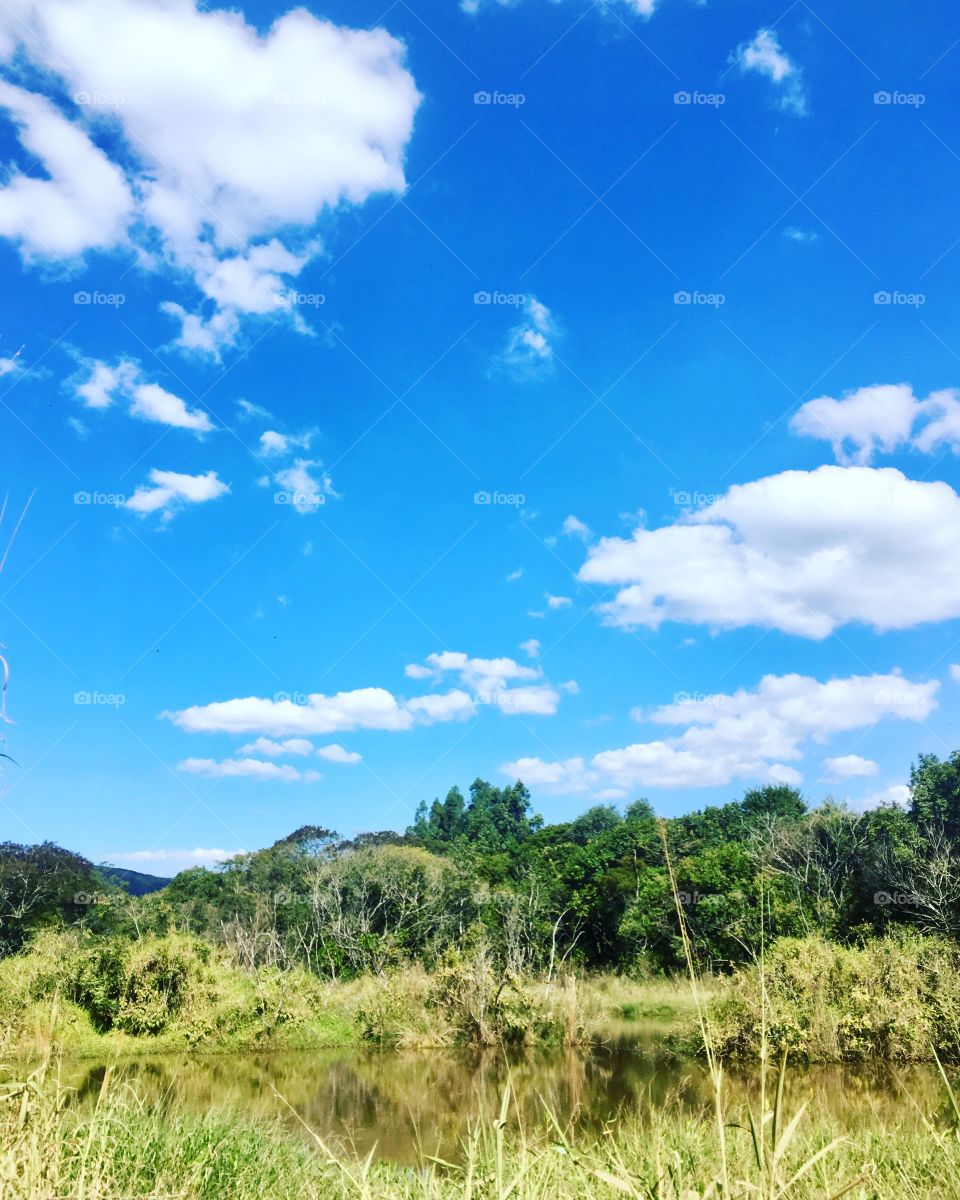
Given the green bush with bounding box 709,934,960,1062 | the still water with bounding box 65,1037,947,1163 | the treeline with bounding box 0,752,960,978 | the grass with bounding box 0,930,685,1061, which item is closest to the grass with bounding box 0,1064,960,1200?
the still water with bounding box 65,1037,947,1163

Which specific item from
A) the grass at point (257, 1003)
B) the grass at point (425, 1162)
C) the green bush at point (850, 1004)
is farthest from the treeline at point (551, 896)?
the grass at point (425, 1162)

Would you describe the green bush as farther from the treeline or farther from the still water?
the treeline

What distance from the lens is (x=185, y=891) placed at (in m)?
46.7

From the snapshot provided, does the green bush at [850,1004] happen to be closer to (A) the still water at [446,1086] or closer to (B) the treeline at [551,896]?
(A) the still water at [446,1086]

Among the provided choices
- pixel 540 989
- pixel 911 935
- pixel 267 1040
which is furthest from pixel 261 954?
pixel 911 935

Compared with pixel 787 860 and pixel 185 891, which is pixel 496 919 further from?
pixel 185 891

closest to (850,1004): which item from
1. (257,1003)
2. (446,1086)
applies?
(446,1086)

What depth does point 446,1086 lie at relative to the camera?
63.5 feet

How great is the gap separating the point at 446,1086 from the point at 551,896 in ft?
69.9

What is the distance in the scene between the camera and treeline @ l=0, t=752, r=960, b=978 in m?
30.2

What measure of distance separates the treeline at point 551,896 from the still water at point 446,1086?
3.84 m

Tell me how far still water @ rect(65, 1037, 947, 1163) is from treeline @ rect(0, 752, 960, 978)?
3836mm

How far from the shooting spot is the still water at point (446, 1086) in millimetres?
14250

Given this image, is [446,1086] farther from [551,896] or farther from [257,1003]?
[551,896]
